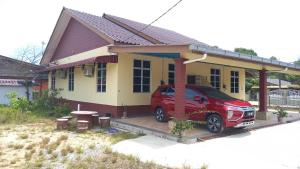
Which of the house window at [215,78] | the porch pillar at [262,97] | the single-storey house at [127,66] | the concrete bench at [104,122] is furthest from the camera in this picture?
the house window at [215,78]

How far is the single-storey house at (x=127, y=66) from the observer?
10.3 m

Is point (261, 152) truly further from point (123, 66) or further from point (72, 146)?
point (123, 66)

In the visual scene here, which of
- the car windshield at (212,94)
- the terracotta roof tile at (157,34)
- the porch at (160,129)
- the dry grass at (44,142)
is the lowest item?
the dry grass at (44,142)

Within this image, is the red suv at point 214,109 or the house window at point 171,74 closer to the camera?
the red suv at point 214,109

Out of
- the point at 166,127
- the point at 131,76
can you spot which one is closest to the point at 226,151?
the point at 166,127

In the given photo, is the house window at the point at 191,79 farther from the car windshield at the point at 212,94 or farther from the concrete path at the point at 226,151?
the concrete path at the point at 226,151

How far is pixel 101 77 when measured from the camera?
1466 cm

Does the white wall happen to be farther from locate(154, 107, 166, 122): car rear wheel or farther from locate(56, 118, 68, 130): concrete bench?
locate(154, 107, 166, 122): car rear wheel

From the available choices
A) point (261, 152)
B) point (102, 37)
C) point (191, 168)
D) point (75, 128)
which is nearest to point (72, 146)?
point (75, 128)

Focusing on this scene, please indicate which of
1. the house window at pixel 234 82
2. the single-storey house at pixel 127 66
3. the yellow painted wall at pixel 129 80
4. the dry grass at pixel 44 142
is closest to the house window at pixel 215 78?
the single-storey house at pixel 127 66

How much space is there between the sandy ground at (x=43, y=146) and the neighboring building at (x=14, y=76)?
1354cm

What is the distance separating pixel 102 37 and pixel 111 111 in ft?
12.1

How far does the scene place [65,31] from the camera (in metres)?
19.3

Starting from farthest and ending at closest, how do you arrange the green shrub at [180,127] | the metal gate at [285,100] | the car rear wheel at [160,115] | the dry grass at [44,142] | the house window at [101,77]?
the metal gate at [285,100] < the house window at [101,77] < the car rear wheel at [160,115] < the green shrub at [180,127] < the dry grass at [44,142]
